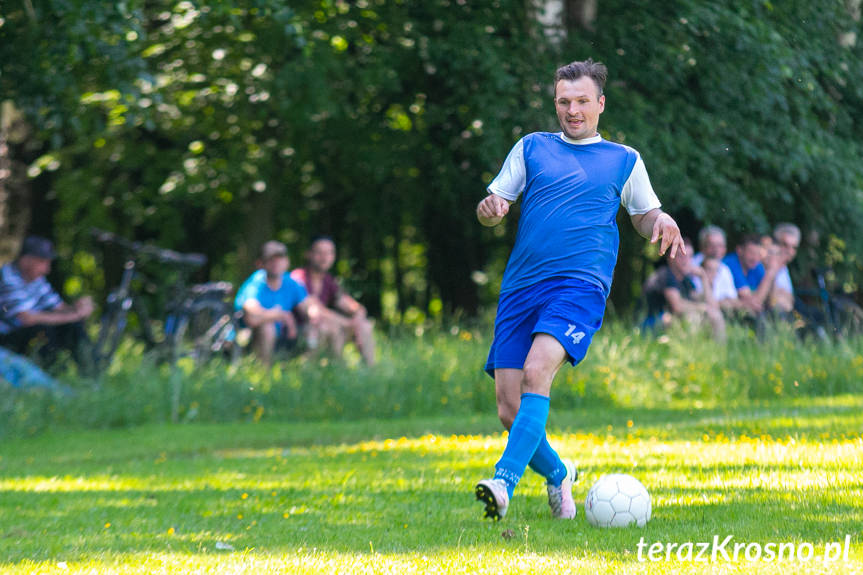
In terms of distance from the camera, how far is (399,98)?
17.5 meters

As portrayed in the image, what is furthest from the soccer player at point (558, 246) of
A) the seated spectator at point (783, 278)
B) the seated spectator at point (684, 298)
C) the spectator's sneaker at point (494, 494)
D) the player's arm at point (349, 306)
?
the seated spectator at point (783, 278)

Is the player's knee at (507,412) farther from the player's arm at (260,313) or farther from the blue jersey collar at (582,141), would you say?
the player's arm at (260,313)

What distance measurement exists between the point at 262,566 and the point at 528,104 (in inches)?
435

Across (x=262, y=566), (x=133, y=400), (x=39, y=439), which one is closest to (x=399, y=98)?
(x=133, y=400)

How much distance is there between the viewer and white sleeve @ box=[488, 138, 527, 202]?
19.2 feet

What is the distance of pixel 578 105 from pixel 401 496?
2.43 metres

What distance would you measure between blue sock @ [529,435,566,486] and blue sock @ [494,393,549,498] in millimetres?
226

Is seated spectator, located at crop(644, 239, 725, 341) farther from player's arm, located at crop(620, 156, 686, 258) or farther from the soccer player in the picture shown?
the soccer player

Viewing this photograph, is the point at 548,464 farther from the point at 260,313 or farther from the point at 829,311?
the point at 829,311

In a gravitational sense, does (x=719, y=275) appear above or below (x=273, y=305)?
above

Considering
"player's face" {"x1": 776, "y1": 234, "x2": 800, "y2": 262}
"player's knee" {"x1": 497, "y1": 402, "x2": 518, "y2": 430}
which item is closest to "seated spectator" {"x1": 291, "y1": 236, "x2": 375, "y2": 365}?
"player's face" {"x1": 776, "y1": 234, "x2": 800, "y2": 262}

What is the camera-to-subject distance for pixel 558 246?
578cm

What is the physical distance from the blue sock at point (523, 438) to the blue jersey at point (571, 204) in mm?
547

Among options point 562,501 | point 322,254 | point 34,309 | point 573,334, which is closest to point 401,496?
point 562,501
